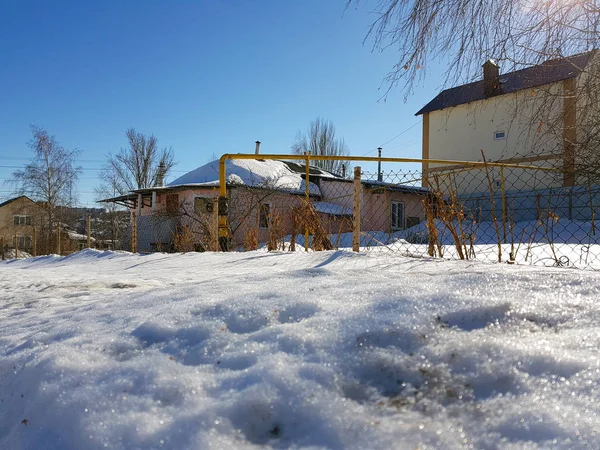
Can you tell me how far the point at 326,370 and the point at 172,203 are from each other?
Result: 17.3 m

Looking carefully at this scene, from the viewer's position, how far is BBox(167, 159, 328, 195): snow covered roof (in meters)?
16.0

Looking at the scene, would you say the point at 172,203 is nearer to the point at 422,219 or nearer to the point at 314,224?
the point at 422,219

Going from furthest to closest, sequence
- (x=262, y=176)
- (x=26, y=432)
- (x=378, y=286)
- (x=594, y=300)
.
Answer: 1. (x=262, y=176)
2. (x=378, y=286)
3. (x=594, y=300)
4. (x=26, y=432)

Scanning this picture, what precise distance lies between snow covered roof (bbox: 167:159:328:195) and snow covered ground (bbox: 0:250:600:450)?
13.6 m

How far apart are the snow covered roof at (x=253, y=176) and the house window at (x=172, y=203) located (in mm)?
512

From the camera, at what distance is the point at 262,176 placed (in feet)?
56.7

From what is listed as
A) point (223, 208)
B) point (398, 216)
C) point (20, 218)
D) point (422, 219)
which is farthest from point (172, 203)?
point (20, 218)

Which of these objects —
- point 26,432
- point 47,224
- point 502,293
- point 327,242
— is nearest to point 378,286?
point 502,293

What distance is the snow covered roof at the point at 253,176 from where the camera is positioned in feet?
52.5

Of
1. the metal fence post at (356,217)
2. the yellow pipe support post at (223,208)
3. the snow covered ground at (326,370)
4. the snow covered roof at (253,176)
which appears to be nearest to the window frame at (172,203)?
the snow covered roof at (253,176)

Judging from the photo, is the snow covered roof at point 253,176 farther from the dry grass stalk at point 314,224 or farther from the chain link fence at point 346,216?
the dry grass stalk at point 314,224

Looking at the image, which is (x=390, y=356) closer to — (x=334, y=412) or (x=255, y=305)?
(x=334, y=412)

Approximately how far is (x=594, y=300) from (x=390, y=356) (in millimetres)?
843

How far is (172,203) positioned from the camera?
17.4 metres
